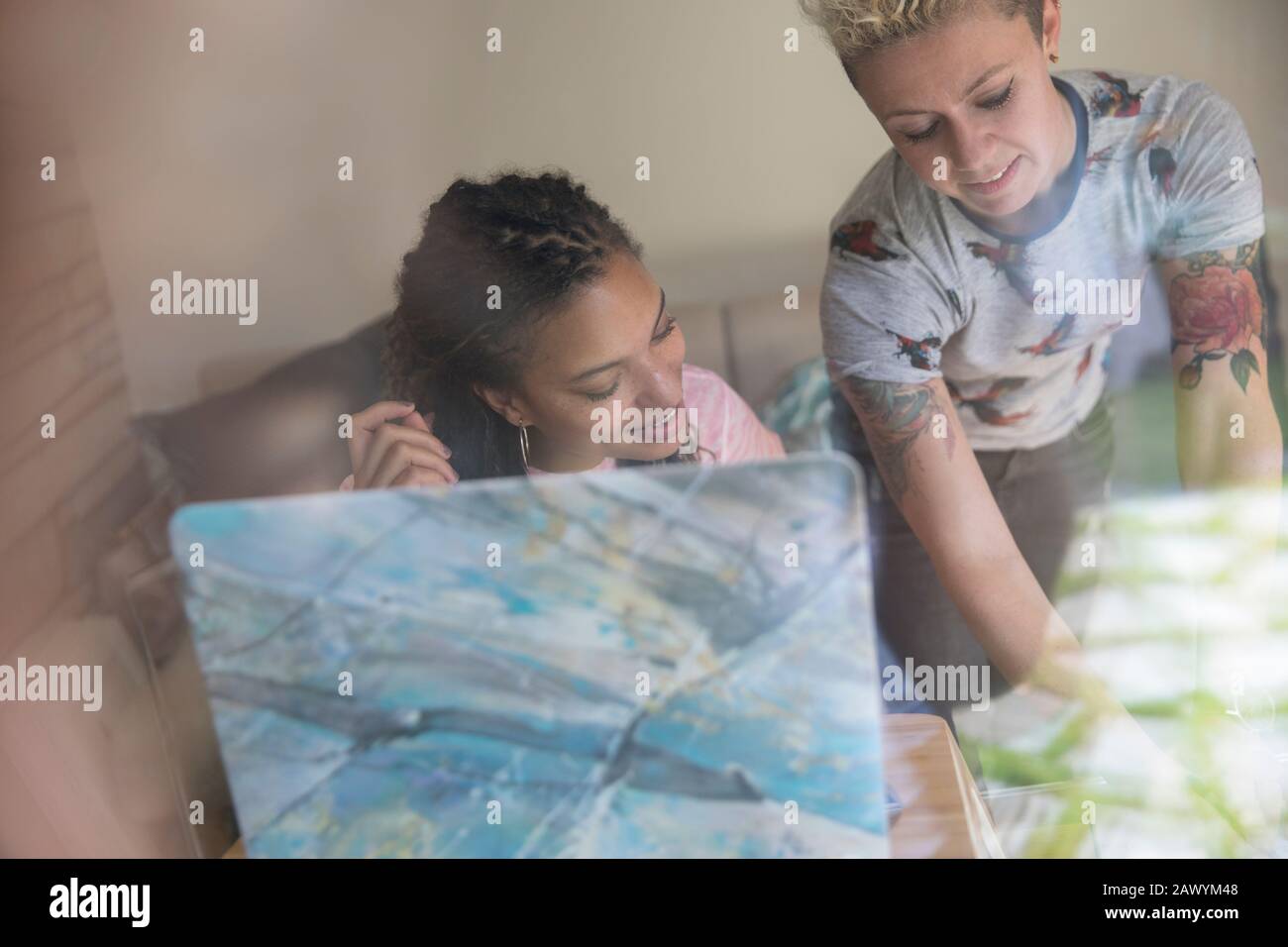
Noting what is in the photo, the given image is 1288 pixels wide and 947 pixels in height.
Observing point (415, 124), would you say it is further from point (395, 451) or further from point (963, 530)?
point (963, 530)

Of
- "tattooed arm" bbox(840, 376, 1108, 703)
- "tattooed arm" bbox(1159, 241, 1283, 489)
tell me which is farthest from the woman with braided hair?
"tattooed arm" bbox(1159, 241, 1283, 489)

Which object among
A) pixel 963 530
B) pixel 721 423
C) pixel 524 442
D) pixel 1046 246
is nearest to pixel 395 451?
pixel 524 442

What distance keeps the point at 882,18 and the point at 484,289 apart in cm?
60

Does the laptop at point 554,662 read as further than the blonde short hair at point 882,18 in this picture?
No

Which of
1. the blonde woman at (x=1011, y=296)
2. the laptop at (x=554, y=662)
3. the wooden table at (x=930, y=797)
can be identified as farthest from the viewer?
the blonde woman at (x=1011, y=296)

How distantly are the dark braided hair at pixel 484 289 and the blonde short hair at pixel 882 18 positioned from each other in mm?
362

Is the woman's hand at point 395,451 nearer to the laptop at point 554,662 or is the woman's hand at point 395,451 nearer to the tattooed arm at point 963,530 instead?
the laptop at point 554,662

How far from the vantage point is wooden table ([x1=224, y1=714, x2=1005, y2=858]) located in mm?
1222

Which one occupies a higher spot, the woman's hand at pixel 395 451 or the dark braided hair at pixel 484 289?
the dark braided hair at pixel 484 289

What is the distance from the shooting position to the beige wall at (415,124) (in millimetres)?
1440

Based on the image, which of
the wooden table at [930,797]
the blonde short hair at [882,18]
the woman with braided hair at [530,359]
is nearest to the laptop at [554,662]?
the wooden table at [930,797]

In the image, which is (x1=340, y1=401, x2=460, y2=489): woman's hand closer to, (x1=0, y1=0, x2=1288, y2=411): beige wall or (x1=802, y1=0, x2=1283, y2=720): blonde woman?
(x1=0, y1=0, x2=1288, y2=411): beige wall

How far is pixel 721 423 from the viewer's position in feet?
4.82

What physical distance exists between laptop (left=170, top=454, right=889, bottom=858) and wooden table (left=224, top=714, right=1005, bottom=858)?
7.7 inches
